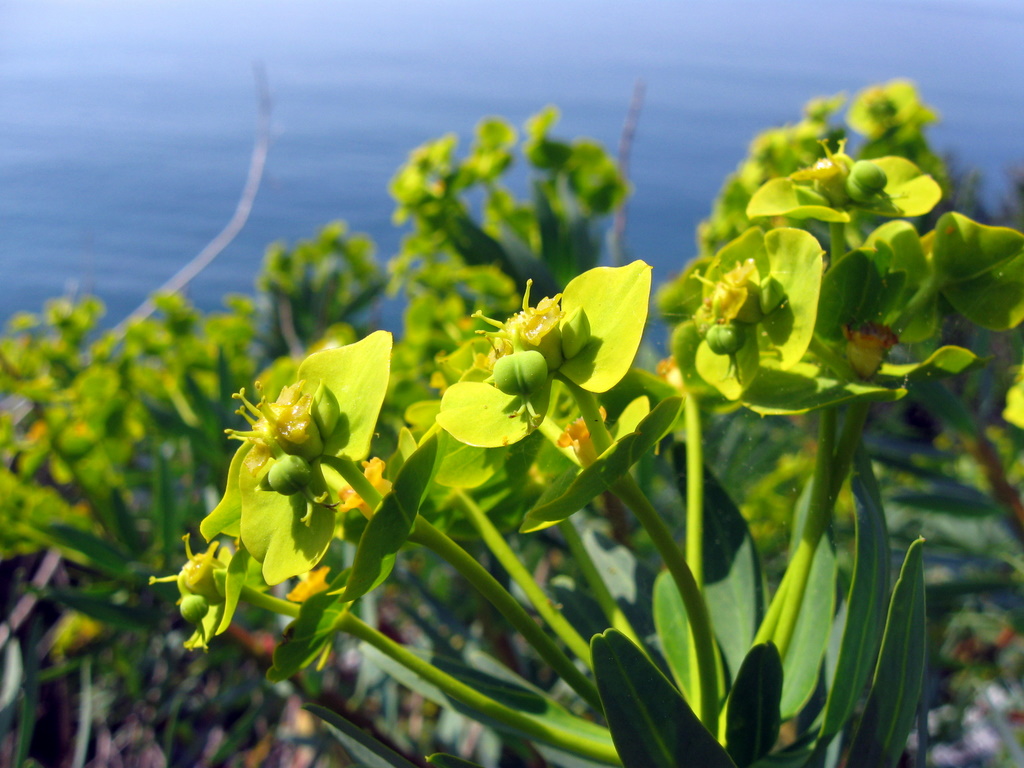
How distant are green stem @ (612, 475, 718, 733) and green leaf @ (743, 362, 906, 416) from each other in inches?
4.6

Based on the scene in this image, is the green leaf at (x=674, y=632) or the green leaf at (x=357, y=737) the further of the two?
the green leaf at (x=674, y=632)

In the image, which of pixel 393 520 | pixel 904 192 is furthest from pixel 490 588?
pixel 904 192

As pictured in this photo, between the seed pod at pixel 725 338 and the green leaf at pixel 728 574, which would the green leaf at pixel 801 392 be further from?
the green leaf at pixel 728 574

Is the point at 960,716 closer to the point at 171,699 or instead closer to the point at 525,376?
the point at 525,376

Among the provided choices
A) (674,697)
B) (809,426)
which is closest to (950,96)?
(809,426)

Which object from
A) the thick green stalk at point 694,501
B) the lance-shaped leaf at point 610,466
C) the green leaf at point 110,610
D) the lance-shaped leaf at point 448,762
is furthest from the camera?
the green leaf at point 110,610

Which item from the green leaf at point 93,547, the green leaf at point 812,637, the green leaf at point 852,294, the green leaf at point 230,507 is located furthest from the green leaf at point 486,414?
the green leaf at point 93,547

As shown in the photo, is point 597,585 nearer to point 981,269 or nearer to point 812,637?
point 812,637

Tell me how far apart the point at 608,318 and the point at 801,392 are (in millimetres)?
192

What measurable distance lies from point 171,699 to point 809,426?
1.63 metres

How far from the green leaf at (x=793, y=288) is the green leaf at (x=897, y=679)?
157 mm

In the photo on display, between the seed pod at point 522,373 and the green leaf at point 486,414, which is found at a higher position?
the seed pod at point 522,373

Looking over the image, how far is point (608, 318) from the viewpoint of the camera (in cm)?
43

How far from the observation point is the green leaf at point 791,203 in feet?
1.68
